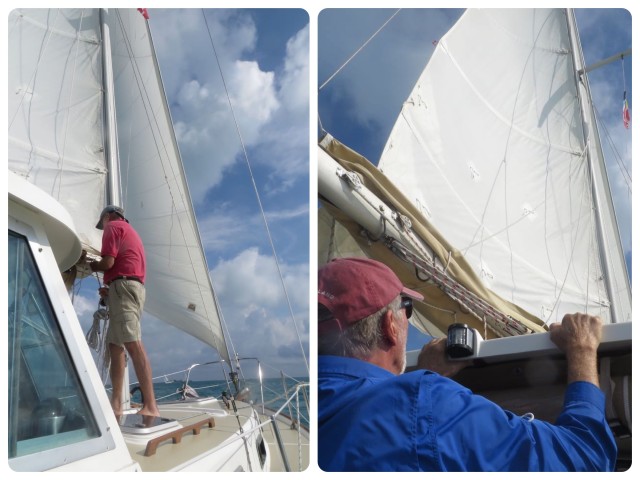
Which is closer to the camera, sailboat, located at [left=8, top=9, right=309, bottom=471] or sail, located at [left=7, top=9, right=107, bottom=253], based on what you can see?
sailboat, located at [left=8, top=9, right=309, bottom=471]

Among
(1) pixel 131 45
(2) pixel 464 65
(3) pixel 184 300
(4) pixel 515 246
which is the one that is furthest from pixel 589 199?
(1) pixel 131 45

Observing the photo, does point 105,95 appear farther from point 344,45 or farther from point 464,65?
point 344,45

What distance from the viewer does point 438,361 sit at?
1.00 metres

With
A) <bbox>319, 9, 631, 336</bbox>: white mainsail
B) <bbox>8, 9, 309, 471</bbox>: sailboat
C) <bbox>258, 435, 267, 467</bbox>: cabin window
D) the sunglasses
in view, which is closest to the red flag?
the sunglasses

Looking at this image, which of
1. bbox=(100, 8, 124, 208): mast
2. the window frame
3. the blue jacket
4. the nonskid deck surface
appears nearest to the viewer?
the blue jacket

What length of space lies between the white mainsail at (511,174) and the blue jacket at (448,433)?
1.09 meters

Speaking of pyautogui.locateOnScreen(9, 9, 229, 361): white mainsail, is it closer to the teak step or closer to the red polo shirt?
the red polo shirt

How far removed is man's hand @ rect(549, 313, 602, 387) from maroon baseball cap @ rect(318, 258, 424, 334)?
0.26 m

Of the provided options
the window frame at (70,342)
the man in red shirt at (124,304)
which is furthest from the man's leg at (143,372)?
the window frame at (70,342)

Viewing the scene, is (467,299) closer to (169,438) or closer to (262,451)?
(262,451)

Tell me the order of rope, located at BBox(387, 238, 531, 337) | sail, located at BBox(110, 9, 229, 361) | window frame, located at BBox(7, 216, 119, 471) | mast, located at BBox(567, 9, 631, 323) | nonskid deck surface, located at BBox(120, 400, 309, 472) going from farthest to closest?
sail, located at BBox(110, 9, 229, 361), mast, located at BBox(567, 9, 631, 323), rope, located at BBox(387, 238, 531, 337), nonskid deck surface, located at BBox(120, 400, 309, 472), window frame, located at BBox(7, 216, 119, 471)

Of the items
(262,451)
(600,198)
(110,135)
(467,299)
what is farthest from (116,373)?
(600,198)

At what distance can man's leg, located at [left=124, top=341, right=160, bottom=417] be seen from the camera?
57.3 inches

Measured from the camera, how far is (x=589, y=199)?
7.16ft
